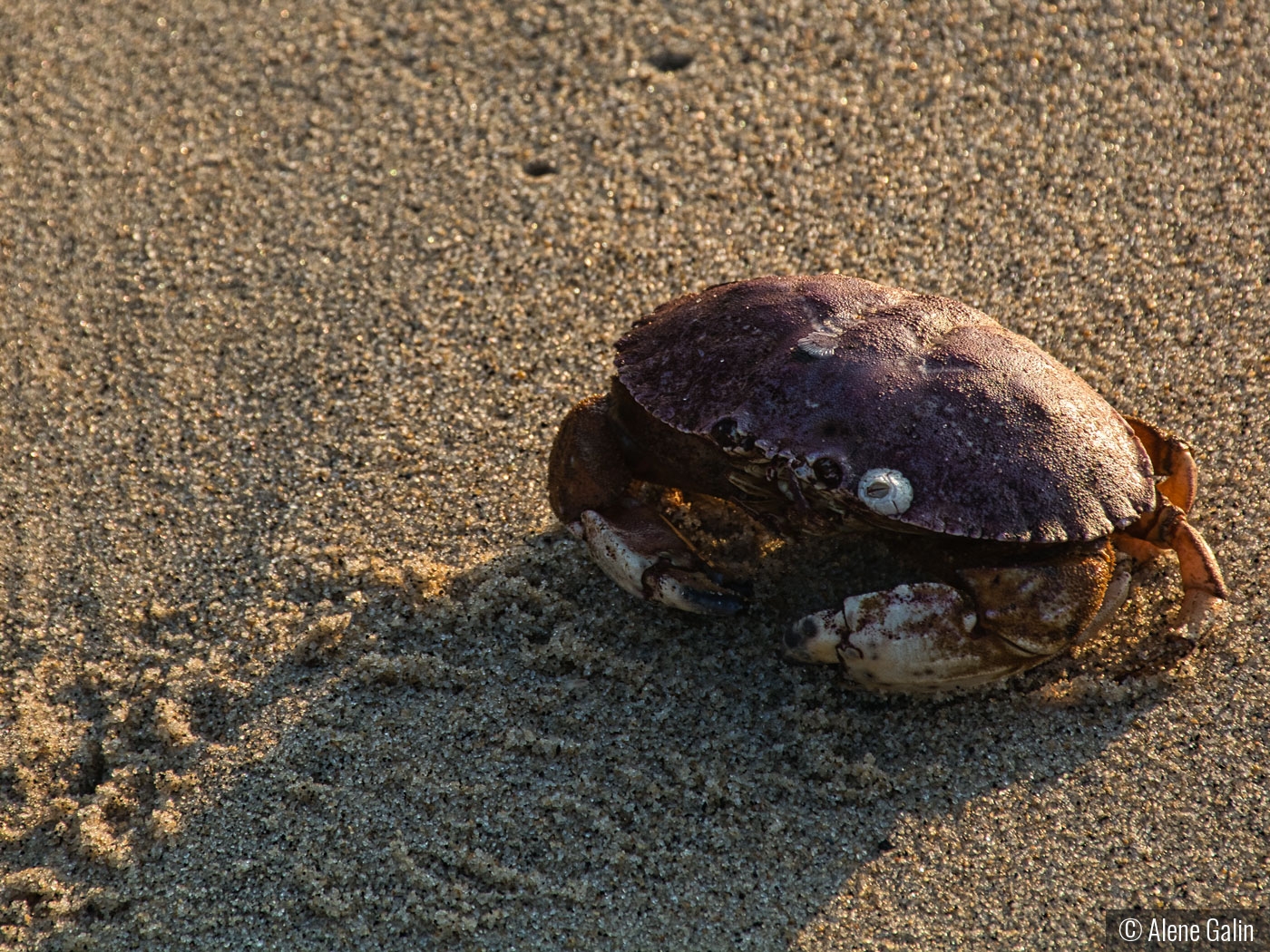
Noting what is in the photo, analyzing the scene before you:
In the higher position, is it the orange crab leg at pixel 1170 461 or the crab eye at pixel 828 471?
the crab eye at pixel 828 471

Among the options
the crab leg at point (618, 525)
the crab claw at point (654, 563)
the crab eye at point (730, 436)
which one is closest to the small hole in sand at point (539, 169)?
the crab leg at point (618, 525)

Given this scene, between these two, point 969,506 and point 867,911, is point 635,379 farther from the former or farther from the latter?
point 867,911

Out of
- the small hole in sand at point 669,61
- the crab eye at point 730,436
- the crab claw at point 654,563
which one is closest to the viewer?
the crab eye at point 730,436

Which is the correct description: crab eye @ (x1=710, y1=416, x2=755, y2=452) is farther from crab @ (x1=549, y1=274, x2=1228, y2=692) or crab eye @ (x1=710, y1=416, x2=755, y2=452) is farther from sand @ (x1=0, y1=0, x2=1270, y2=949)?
sand @ (x1=0, y1=0, x2=1270, y2=949)

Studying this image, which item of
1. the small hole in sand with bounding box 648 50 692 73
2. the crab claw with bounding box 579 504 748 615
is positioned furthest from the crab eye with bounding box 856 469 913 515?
the small hole in sand with bounding box 648 50 692 73

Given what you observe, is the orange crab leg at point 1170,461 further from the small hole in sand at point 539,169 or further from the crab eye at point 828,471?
the small hole in sand at point 539,169

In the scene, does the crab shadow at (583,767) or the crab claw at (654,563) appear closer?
the crab shadow at (583,767)

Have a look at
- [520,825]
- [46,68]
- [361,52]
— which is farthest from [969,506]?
[46,68]
